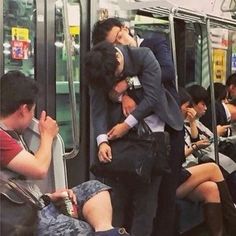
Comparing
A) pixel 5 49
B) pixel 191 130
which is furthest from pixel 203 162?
pixel 5 49

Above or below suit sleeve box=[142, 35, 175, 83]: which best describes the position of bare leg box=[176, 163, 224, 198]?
below

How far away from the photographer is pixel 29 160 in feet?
8.35

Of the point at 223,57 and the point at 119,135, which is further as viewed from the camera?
the point at 223,57

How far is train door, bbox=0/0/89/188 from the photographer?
3.33 meters

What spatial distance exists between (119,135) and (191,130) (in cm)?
131

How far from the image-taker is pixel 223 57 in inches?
233

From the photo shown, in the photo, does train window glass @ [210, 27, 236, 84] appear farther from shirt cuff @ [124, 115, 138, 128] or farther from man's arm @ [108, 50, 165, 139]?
shirt cuff @ [124, 115, 138, 128]

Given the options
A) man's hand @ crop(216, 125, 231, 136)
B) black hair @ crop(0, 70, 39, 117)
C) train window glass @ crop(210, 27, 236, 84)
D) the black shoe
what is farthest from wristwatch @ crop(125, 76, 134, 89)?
train window glass @ crop(210, 27, 236, 84)

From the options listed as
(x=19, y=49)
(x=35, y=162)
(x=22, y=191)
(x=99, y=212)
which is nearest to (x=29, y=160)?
(x=35, y=162)

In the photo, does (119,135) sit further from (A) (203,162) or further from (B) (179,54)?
(B) (179,54)

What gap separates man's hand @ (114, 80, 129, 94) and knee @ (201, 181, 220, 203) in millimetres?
1254

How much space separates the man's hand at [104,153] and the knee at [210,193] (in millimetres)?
1141

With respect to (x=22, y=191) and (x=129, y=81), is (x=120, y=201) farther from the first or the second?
(x=22, y=191)

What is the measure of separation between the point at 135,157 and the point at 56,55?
0.91 metres
